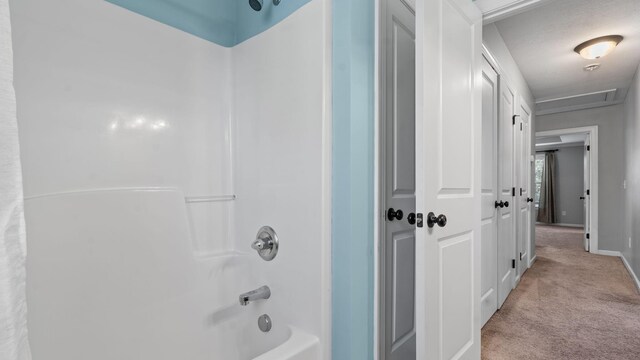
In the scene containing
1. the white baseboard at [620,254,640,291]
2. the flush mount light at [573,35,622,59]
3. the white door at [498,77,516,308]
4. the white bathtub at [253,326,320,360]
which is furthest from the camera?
the white baseboard at [620,254,640,291]

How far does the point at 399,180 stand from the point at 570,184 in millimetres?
9848

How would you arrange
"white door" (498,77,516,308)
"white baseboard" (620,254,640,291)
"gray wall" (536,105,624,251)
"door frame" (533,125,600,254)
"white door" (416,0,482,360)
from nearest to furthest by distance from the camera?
1. "white door" (416,0,482,360)
2. "white door" (498,77,516,308)
3. "white baseboard" (620,254,640,291)
4. "gray wall" (536,105,624,251)
5. "door frame" (533,125,600,254)

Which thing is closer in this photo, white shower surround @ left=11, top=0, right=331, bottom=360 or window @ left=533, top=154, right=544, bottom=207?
white shower surround @ left=11, top=0, right=331, bottom=360

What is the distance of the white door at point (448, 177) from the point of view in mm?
1114

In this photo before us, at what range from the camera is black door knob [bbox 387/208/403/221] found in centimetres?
144

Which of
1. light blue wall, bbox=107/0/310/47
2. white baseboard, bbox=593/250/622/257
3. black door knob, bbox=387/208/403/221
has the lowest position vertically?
white baseboard, bbox=593/250/622/257

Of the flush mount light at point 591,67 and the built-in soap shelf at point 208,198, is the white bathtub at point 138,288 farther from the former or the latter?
the flush mount light at point 591,67

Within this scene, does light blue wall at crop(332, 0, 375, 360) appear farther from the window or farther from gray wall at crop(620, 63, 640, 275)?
the window

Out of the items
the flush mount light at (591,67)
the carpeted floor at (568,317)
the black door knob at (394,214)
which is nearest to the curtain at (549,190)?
the carpeted floor at (568,317)

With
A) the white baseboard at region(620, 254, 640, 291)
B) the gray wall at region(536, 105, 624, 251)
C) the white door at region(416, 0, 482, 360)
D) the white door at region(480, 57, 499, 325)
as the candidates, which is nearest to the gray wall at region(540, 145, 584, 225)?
the gray wall at region(536, 105, 624, 251)

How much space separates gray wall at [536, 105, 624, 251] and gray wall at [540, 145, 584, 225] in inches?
177

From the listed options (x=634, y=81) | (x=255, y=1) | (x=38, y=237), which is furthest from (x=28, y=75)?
(x=634, y=81)

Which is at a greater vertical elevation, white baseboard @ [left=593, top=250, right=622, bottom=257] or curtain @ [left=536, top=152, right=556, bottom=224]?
curtain @ [left=536, top=152, right=556, bottom=224]

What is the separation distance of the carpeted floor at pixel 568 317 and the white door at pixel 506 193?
0.22 metres
